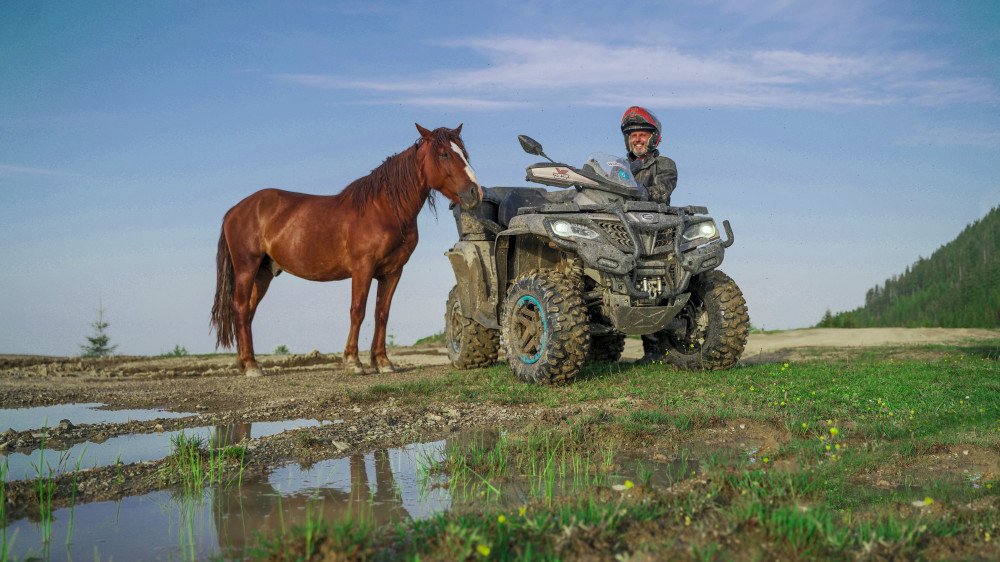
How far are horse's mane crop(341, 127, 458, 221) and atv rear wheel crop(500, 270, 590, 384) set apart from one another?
292cm

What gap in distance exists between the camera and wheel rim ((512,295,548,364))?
23.6 feet

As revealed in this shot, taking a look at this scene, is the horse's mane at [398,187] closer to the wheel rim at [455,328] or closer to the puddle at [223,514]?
the wheel rim at [455,328]

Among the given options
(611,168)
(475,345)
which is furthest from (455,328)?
(611,168)

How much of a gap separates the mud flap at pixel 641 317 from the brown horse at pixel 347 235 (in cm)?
281

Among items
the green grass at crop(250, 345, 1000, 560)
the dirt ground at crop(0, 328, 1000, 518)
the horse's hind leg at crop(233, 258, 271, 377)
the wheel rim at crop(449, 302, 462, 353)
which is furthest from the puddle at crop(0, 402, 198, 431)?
the wheel rim at crop(449, 302, 462, 353)

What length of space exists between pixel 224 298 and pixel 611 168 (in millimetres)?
6581

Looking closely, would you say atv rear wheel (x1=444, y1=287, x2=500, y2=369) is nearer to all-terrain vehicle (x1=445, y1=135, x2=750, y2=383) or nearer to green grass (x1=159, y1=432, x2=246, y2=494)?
all-terrain vehicle (x1=445, y1=135, x2=750, y2=383)

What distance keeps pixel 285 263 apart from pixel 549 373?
535cm

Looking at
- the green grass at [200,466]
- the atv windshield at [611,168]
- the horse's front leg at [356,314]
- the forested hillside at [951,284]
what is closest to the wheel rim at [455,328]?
the horse's front leg at [356,314]

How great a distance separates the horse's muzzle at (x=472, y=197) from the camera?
29.5 feet

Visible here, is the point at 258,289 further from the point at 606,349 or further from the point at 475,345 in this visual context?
the point at 606,349

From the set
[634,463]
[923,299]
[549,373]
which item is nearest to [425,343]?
[549,373]

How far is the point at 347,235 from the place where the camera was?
10.2 m

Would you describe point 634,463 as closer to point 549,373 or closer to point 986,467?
point 986,467
